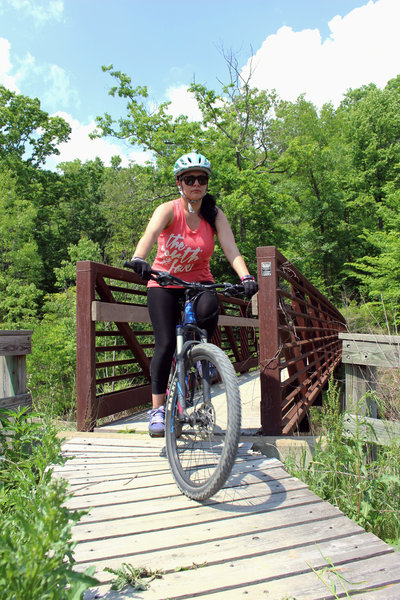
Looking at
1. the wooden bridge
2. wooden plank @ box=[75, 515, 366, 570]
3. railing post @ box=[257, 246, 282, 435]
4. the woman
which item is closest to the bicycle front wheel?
the wooden bridge

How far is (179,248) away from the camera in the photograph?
110 inches

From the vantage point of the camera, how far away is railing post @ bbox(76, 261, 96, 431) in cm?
354

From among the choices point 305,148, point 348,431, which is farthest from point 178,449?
point 305,148

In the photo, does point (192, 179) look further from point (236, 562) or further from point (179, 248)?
point (236, 562)

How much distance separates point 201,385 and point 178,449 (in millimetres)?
363

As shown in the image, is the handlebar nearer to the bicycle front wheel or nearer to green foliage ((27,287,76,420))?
the bicycle front wheel

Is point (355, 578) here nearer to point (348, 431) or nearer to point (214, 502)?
point (214, 502)

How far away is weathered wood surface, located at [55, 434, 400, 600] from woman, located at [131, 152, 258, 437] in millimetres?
577

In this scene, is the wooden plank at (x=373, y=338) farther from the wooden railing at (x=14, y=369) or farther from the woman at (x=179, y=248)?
the wooden railing at (x=14, y=369)

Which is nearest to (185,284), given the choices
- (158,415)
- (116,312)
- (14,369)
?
(158,415)

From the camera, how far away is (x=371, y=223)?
2745cm

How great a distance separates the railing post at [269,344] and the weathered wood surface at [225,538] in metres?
0.62

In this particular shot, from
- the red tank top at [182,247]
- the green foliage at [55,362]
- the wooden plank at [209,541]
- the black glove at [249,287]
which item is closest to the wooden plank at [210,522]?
the wooden plank at [209,541]

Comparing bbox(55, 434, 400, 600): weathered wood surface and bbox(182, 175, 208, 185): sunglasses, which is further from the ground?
bbox(182, 175, 208, 185): sunglasses
